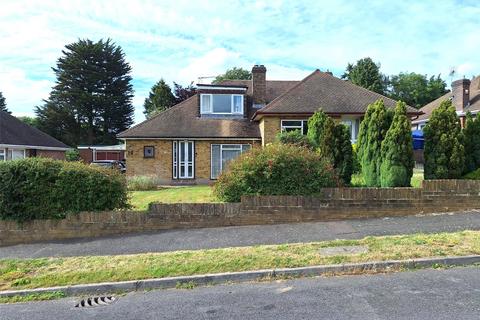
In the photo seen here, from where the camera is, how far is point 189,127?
74.1 feet

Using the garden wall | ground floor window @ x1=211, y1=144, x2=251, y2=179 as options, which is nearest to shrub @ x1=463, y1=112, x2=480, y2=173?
the garden wall

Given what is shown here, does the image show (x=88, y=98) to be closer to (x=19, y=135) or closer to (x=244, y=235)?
(x=19, y=135)

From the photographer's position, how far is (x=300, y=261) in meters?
6.32

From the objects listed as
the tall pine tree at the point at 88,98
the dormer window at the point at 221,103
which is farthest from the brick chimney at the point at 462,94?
the tall pine tree at the point at 88,98

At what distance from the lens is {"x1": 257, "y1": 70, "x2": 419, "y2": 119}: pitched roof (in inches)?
806

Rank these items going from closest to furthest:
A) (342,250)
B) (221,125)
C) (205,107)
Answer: (342,250) → (221,125) → (205,107)

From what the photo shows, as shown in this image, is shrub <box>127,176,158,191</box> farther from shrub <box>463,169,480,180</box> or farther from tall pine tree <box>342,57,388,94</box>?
tall pine tree <box>342,57,388,94</box>

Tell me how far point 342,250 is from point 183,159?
16315 millimetres

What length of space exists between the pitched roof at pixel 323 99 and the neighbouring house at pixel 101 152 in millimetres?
29137

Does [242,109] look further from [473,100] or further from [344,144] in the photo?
[473,100]

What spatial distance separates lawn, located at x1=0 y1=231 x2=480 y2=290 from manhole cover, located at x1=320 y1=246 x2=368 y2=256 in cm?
13

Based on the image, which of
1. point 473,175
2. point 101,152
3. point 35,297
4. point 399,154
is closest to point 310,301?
point 35,297

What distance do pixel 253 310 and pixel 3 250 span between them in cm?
617

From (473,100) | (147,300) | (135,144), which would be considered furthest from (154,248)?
(473,100)
